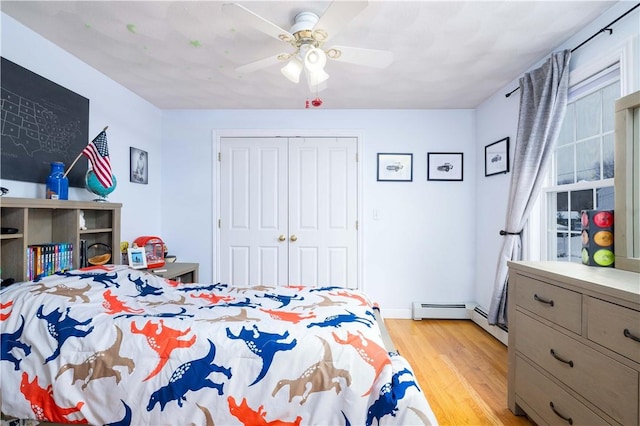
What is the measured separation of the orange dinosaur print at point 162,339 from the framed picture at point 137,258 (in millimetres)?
1419

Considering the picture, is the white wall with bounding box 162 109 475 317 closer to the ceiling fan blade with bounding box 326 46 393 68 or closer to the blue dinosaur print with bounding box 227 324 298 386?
the ceiling fan blade with bounding box 326 46 393 68

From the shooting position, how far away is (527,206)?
8.14 ft

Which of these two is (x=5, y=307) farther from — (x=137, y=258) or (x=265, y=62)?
(x=265, y=62)

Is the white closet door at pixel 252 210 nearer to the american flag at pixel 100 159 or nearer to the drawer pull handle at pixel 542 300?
the american flag at pixel 100 159

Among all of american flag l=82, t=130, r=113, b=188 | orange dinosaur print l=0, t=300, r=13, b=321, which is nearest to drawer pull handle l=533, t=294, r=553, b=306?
orange dinosaur print l=0, t=300, r=13, b=321

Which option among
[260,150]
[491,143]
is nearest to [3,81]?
[260,150]

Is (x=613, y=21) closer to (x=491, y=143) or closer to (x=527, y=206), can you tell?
(x=527, y=206)

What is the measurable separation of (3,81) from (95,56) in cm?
70

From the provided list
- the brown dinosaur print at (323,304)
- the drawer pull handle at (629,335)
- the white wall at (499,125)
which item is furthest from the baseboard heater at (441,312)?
the drawer pull handle at (629,335)

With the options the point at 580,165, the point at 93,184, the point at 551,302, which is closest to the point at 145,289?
the point at 93,184

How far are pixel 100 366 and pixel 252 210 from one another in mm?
2389

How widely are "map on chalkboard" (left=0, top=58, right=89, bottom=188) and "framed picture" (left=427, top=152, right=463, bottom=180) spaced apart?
334 centimetres

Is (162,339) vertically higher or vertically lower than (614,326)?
lower

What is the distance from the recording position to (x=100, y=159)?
89.5 inches
